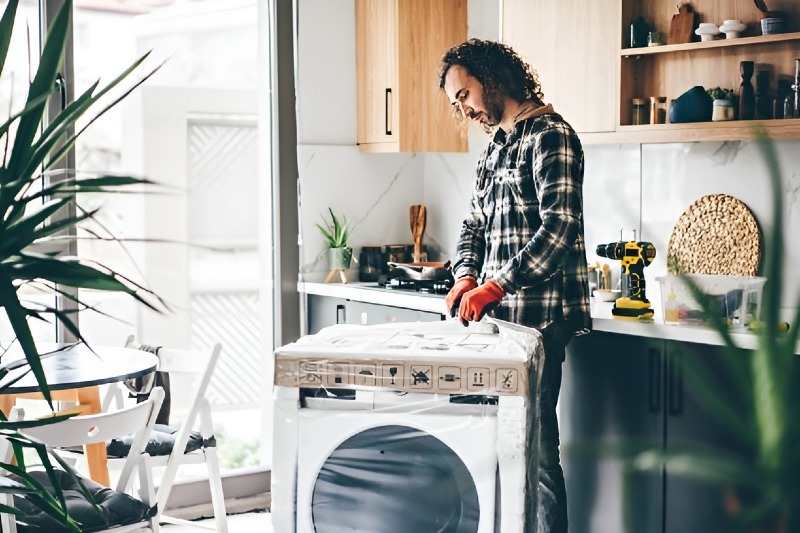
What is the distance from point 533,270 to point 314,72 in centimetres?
201

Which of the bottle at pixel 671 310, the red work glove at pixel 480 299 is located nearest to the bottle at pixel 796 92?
the bottle at pixel 671 310

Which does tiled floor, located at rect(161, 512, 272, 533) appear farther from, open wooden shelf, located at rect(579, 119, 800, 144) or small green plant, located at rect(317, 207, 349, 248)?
open wooden shelf, located at rect(579, 119, 800, 144)

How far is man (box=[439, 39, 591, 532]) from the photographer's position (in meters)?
2.86

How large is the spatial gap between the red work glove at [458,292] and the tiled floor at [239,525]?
1404 millimetres

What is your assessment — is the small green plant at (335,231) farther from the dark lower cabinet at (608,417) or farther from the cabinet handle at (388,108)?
the dark lower cabinet at (608,417)

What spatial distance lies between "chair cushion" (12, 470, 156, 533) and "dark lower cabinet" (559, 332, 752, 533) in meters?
1.18

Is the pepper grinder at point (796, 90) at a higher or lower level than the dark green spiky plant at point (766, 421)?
higher

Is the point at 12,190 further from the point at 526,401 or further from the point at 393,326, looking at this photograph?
the point at 393,326

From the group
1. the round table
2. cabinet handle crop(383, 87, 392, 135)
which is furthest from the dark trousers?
cabinet handle crop(383, 87, 392, 135)

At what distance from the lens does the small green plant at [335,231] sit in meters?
4.49

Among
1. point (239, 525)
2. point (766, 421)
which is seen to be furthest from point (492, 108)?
point (766, 421)

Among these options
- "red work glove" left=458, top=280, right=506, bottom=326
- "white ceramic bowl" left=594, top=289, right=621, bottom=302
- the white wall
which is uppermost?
the white wall

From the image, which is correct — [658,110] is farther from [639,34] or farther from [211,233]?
[211,233]

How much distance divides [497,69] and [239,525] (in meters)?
2.15
